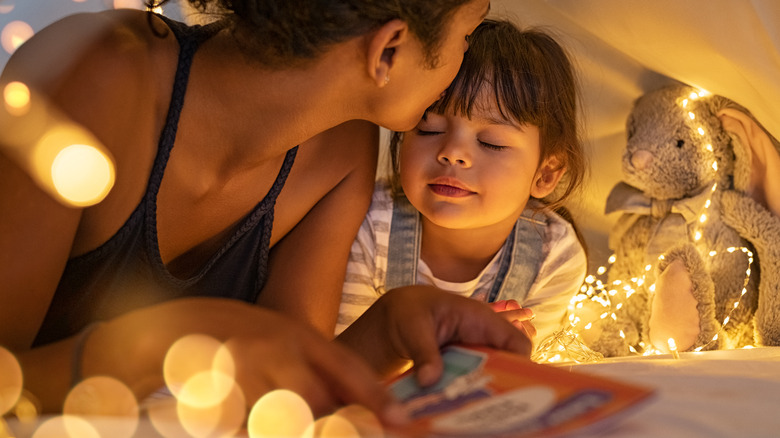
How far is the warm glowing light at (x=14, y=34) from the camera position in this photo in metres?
1.17

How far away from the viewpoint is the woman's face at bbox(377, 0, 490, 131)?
1.00m

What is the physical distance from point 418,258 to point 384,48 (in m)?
0.58

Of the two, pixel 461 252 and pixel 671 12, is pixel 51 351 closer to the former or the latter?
pixel 461 252

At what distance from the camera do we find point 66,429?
0.65m

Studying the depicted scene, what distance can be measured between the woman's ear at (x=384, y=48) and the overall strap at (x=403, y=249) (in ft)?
1.61

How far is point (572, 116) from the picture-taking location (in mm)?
1470

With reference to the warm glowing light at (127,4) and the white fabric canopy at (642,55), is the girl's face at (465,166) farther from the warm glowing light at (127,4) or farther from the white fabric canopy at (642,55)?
the warm glowing light at (127,4)

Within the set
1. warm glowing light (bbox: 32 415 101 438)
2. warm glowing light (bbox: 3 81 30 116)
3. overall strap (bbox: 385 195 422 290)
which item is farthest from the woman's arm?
warm glowing light (bbox: 32 415 101 438)

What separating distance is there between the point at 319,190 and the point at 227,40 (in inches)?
12.5

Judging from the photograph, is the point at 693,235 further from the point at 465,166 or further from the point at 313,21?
the point at 313,21

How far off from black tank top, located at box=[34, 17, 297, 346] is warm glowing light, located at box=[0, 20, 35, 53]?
0.94 feet

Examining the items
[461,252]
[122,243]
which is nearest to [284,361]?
[122,243]

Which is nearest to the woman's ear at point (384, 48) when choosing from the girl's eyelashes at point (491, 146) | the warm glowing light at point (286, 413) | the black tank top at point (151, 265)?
the black tank top at point (151, 265)

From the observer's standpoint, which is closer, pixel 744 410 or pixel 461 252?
pixel 744 410
